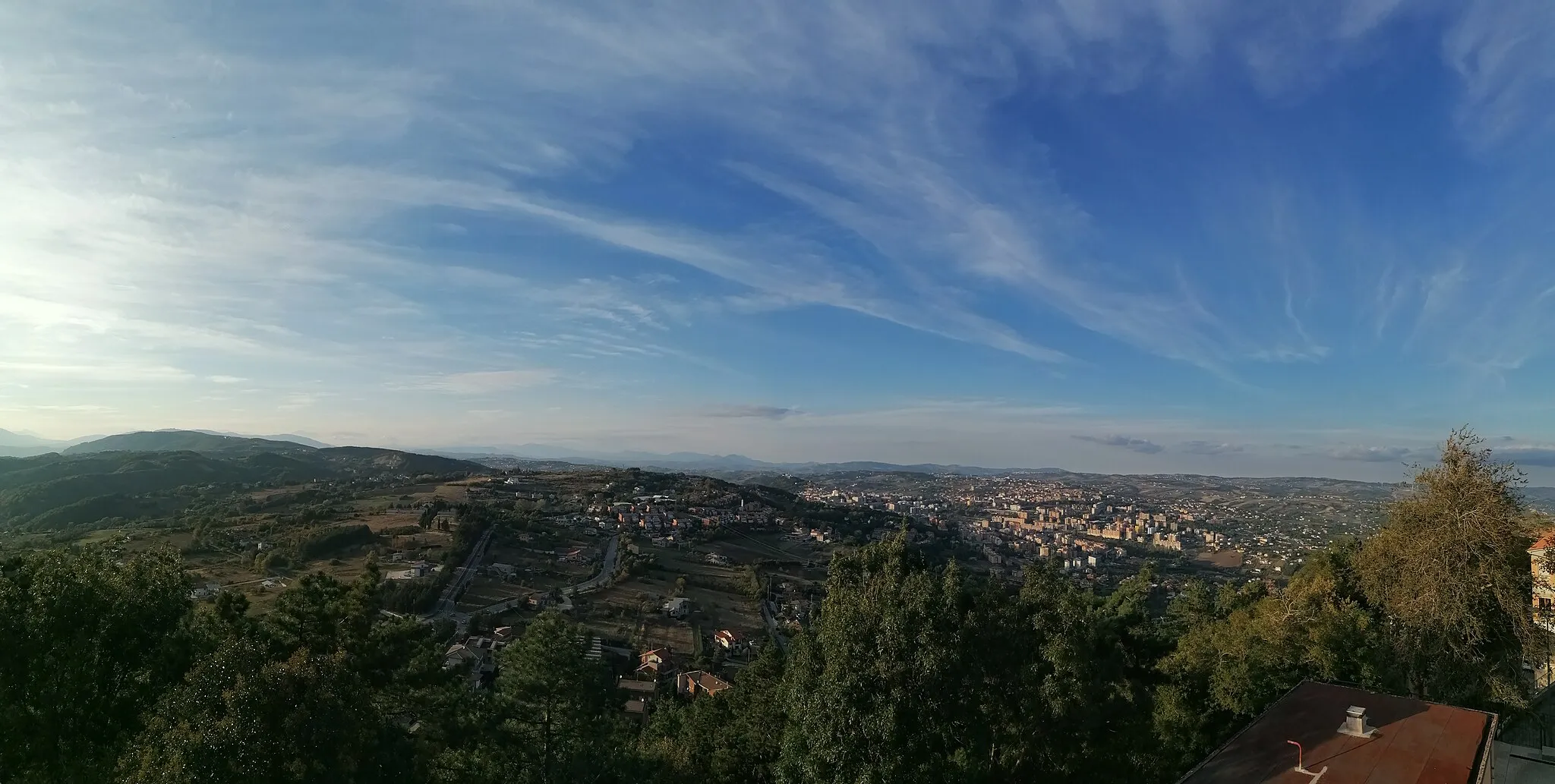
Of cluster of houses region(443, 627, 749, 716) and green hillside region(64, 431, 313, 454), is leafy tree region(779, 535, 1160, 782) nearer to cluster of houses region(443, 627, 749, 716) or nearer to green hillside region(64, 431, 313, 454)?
cluster of houses region(443, 627, 749, 716)

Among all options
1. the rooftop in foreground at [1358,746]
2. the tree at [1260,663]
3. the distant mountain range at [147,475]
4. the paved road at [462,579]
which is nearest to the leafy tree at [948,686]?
the tree at [1260,663]

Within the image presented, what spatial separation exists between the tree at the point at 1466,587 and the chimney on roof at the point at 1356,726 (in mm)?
6406

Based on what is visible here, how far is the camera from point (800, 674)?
11039mm

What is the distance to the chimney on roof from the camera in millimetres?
9133

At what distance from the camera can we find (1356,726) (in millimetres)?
9133

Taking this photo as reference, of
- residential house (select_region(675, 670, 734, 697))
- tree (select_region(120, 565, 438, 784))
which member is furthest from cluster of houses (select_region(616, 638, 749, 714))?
tree (select_region(120, 565, 438, 784))

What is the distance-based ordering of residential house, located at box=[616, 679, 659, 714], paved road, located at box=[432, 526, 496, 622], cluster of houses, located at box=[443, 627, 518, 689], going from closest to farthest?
residential house, located at box=[616, 679, 659, 714] < cluster of houses, located at box=[443, 627, 518, 689] < paved road, located at box=[432, 526, 496, 622]

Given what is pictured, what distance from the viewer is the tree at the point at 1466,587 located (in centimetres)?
1316

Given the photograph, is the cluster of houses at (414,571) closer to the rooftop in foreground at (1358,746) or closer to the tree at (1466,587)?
the rooftop in foreground at (1358,746)

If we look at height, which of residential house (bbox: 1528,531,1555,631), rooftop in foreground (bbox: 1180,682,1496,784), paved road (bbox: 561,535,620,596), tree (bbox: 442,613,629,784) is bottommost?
paved road (bbox: 561,535,620,596)

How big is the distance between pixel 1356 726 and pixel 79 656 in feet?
55.4

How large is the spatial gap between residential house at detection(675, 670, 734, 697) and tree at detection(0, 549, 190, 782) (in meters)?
21.0

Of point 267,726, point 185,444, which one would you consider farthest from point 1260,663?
point 185,444

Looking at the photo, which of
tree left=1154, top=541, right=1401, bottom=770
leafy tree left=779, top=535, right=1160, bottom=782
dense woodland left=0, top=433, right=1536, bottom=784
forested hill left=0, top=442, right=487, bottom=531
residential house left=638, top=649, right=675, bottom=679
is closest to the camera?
dense woodland left=0, top=433, right=1536, bottom=784
